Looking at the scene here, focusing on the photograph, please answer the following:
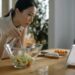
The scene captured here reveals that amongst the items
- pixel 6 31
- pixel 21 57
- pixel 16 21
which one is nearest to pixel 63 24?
pixel 16 21

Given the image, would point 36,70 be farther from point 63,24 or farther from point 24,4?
point 63,24

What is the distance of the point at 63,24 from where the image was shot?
4.49 metres

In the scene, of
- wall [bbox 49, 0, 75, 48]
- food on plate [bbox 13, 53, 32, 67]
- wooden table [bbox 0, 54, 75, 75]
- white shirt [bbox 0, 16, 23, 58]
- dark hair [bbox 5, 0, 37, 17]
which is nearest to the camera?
wooden table [bbox 0, 54, 75, 75]

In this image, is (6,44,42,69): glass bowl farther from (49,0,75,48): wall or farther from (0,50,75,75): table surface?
(49,0,75,48): wall

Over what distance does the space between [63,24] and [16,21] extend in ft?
8.48

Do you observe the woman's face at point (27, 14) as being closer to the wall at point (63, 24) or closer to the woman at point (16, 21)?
the woman at point (16, 21)

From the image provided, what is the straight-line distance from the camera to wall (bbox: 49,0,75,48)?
4.30 m

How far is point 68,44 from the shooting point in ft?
15.4

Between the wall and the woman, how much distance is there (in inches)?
88.3

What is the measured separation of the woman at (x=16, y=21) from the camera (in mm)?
1858

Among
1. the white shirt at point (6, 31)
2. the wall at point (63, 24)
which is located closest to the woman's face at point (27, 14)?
the white shirt at point (6, 31)

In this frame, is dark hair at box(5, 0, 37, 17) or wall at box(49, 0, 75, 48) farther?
wall at box(49, 0, 75, 48)

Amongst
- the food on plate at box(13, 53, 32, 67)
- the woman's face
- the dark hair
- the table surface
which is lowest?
the table surface

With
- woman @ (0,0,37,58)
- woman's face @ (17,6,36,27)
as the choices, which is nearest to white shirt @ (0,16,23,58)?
woman @ (0,0,37,58)
